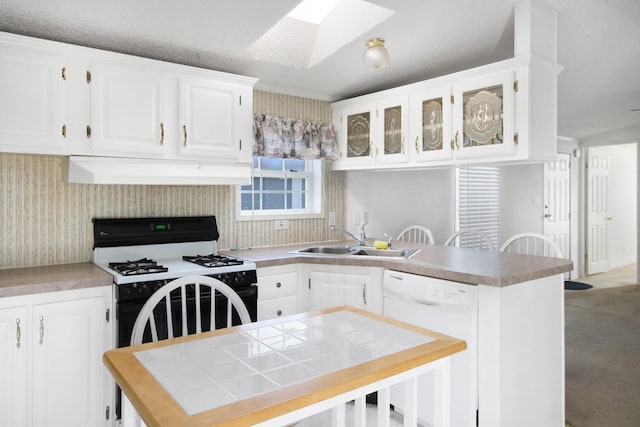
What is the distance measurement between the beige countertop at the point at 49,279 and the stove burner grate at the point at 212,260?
54 cm

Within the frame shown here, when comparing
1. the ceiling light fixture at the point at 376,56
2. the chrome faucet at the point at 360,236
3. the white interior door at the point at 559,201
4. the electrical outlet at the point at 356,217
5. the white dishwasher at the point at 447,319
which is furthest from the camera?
the white interior door at the point at 559,201

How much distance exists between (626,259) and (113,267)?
861 centimetres

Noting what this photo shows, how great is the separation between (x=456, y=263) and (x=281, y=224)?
159cm

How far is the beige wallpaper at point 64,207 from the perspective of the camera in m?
2.54

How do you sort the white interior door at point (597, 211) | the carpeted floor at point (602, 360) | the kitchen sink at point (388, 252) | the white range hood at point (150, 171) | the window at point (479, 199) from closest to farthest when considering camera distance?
the white range hood at point (150, 171) < the carpeted floor at point (602, 360) < the kitchen sink at point (388, 252) < the window at point (479, 199) < the white interior door at point (597, 211)

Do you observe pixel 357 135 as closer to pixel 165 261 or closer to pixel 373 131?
pixel 373 131

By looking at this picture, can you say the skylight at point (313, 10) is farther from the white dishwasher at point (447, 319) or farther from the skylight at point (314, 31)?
the white dishwasher at point (447, 319)

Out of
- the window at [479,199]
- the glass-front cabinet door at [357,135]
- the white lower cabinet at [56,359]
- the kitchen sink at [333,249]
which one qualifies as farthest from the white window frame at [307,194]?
the window at [479,199]

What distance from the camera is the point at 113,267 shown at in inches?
99.7

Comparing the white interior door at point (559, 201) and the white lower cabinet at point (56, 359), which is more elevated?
the white interior door at point (559, 201)

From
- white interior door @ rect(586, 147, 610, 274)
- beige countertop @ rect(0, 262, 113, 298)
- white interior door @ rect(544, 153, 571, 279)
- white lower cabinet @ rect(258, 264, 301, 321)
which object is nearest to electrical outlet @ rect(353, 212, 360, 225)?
white lower cabinet @ rect(258, 264, 301, 321)

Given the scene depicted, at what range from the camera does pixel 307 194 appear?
3945 mm

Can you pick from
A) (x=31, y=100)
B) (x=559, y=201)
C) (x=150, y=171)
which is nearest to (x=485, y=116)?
(x=150, y=171)

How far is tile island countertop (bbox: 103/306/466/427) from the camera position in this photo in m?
1.00
